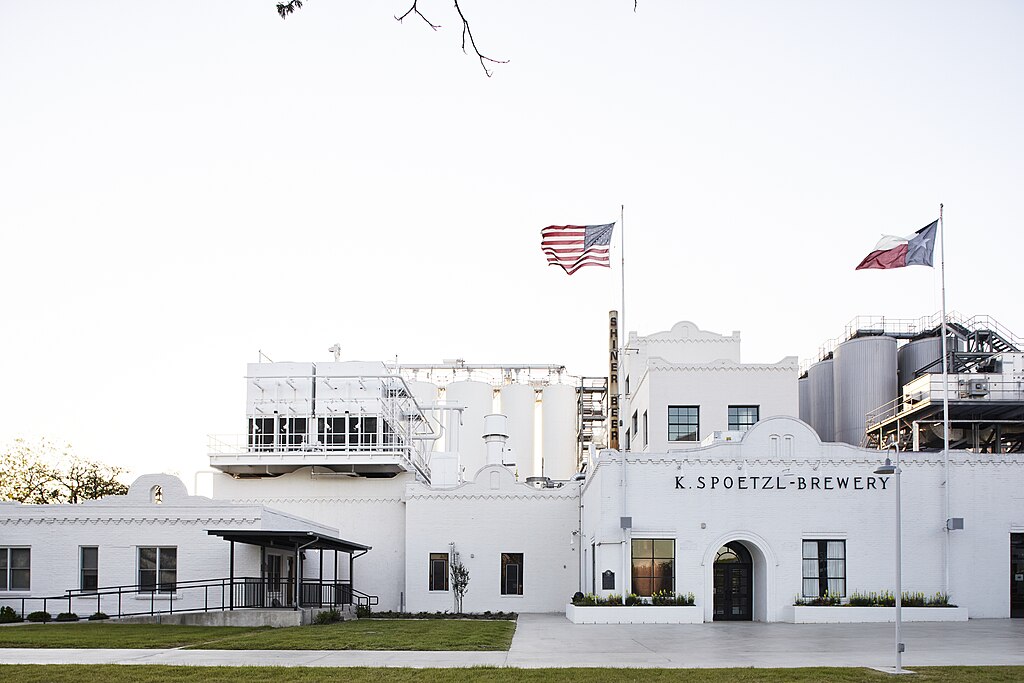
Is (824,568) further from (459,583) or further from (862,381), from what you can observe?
(862,381)

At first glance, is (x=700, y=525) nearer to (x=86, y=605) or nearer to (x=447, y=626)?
(x=447, y=626)

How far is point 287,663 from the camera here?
1912 cm

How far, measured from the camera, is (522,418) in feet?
215

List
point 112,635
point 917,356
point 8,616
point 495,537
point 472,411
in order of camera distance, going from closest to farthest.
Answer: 1. point 112,635
2. point 8,616
3. point 495,537
4. point 917,356
5. point 472,411

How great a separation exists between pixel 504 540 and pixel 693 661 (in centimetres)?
2248

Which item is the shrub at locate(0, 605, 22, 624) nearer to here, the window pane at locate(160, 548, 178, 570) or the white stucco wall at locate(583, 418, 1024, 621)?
the window pane at locate(160, 548, 178, 570)

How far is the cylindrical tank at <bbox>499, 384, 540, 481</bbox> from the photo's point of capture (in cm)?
6500

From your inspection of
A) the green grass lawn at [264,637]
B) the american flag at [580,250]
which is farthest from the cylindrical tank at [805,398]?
the green grass lawn at [264,637]

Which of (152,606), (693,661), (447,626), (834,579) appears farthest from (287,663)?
(834,579)

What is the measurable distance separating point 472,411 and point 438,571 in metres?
23.0

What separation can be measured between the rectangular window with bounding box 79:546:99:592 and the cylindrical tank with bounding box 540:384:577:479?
3392cm

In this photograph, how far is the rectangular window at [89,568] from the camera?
3491 centimetres

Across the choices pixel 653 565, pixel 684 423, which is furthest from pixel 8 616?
pixel 684 423

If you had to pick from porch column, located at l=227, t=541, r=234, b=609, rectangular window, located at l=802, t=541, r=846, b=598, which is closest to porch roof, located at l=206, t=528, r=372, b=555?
porch column, located at l=227, t=541, r=234, b=609
